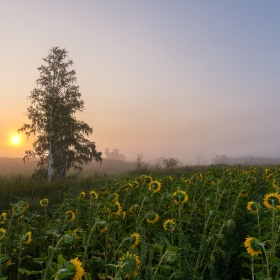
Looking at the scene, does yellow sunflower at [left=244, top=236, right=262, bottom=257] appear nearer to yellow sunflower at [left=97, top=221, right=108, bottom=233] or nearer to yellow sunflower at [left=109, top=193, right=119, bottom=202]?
yellow sunflower at [left=97, top=221, right=108, bottom=233]

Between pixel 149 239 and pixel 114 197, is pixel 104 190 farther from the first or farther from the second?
pixel 149 239

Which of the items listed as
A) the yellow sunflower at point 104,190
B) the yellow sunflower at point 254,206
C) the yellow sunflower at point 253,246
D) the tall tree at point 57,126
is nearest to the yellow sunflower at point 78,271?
the yellow sunflower at point 253,246

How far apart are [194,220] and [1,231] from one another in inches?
104

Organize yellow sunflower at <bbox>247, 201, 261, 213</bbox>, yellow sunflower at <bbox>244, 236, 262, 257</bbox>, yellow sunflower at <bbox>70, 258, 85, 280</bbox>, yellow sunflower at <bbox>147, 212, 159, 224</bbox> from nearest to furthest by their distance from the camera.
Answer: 1. yellow sunflower at <bbox>70, 258, 85, 280</bbox>
2. yellow sunflower at <bbox>244, 236, 262, 257</bbox>
3. yellow sunflower at <bbox>247, 201, 261, 213</bbox>
4. yellow sunflower at <bbox>147, 212, 159, 224</bbox>

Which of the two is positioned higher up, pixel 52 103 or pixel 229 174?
pixel 52 103

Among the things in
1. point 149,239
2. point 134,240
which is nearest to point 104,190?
point 149,239

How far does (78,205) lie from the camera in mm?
Answer: 4465

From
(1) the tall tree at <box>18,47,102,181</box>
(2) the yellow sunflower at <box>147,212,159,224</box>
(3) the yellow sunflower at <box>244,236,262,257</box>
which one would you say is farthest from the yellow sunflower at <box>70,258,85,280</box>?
(1) the tall tree at <box>18,47,102,181</box>

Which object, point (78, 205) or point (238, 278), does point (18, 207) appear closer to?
point (78, 205)

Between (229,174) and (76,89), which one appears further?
(76,89)

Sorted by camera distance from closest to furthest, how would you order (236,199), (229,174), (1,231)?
(1,231) → (236,199) → (229,174)

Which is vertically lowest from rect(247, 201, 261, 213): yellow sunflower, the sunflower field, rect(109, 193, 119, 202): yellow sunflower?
the sunflower field

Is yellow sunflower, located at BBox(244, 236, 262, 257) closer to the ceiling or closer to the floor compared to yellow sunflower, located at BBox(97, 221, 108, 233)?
closer to the floor

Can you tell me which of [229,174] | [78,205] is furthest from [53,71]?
[78,205]
